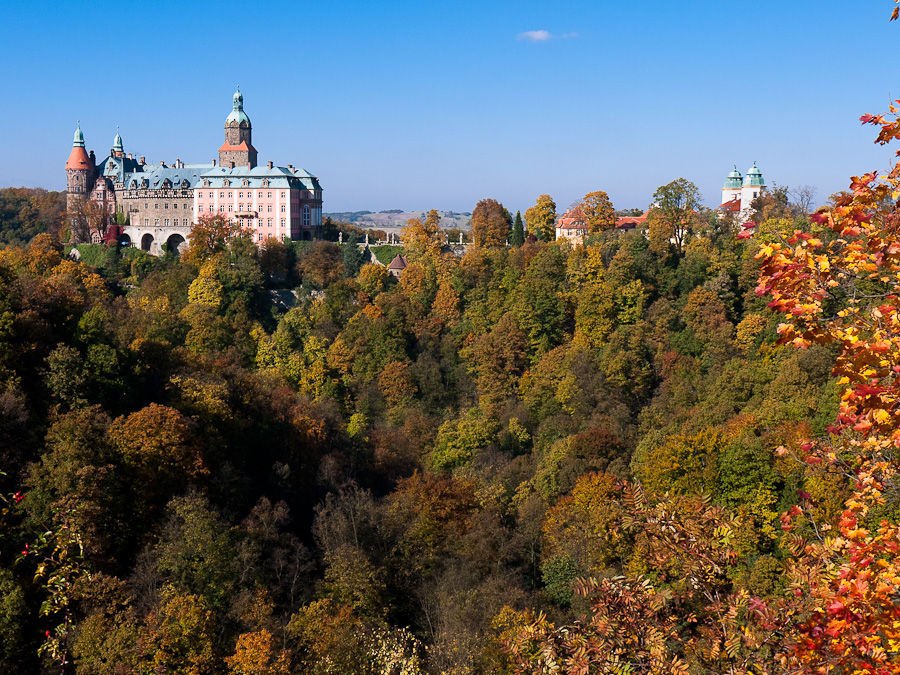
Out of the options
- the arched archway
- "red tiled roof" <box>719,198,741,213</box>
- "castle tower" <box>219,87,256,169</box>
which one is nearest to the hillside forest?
"red tiled roof" <box>719,198,741,213</box>

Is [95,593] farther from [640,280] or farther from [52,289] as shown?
[640,280]

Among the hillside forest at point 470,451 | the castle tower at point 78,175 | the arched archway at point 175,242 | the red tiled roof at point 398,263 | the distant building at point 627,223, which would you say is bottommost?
the hillside forest at point 470,451

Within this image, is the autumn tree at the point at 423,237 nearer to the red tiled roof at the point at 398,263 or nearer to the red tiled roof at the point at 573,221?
the red tiled roof at the point at 398,263

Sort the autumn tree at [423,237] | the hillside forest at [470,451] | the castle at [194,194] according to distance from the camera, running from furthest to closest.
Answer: the castle at [194,194]
the autumn tree at [423,237]
the hillside forest at [470,451]

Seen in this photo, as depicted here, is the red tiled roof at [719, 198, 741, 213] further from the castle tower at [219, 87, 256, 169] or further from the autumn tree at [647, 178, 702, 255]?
the castle tower at [219, 87, 256, 169]

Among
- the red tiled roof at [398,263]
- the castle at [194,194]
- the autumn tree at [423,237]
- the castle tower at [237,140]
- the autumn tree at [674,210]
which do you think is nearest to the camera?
the autumn tree at [674,210]

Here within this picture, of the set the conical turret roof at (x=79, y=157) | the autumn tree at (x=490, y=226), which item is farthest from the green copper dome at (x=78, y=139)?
the autumn tree at (x=490, y=226)

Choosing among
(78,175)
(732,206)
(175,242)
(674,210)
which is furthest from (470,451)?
(78,175)
